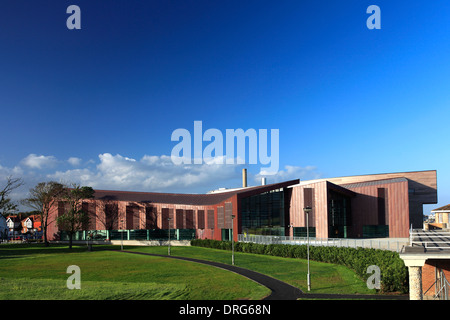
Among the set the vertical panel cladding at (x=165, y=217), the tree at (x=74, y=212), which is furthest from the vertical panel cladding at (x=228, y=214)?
the tree at (x=74, y=212)

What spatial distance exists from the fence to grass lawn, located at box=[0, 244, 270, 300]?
54.4 feet

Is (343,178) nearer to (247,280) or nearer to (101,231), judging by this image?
(101,231)

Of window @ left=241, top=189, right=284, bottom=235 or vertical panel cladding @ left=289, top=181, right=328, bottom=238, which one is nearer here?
vertical panel cladding @ left=289, top=181, right=328, bottom=238

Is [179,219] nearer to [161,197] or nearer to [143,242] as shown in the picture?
[143,242]

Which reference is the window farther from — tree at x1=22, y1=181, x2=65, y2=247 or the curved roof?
tree at x1=22, y1=181, x2=65, y2=247

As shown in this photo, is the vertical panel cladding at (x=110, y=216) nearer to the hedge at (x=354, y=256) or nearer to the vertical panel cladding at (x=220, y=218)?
the hedge at (x=354, y=256)

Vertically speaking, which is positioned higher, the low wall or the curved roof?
the curved roof

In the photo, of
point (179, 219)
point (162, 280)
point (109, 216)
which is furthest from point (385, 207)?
point (109, 216)

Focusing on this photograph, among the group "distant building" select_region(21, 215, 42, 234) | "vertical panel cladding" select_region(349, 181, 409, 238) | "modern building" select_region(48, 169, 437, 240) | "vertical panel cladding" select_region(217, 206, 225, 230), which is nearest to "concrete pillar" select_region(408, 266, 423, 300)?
"modern building" select_region(48, 169, 437, 240)

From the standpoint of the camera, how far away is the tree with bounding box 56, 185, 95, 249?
67938 mm

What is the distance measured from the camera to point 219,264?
134 ft

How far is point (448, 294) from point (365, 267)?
1000cm

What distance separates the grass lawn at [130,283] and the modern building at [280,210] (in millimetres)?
25469
